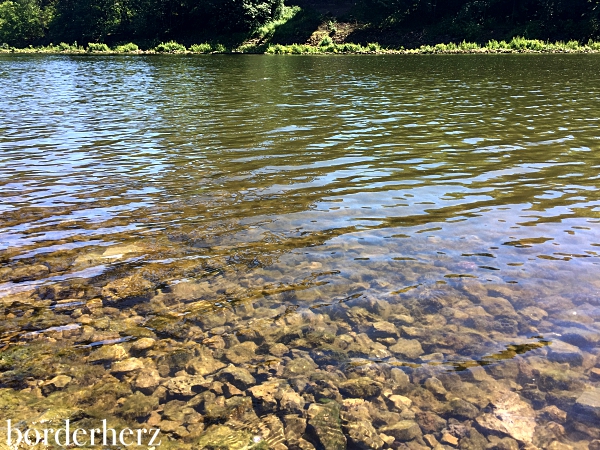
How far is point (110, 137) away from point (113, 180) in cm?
472

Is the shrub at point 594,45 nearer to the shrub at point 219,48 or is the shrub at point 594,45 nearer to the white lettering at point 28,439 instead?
the shrub at point 219,48

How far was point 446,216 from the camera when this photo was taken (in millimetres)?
7105

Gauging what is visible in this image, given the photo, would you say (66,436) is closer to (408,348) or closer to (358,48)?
(408,348)

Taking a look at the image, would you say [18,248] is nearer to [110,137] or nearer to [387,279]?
[387,279]

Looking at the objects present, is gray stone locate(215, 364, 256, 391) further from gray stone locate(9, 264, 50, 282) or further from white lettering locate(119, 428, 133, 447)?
gray stone locate(9, 264, 50, 282)

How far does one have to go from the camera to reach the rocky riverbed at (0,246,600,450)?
346cm

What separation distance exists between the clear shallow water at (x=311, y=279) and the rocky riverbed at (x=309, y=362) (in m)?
0.02

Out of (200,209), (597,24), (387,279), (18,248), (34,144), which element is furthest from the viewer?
(597,24)

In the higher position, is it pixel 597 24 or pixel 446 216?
pixel 597 24

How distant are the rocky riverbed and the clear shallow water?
0.02 metres

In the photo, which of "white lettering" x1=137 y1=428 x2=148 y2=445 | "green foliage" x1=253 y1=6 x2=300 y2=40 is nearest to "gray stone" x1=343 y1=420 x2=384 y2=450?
"white lettering" x1=137 y1=428 x2=148 y2=445

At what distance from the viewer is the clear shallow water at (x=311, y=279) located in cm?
368

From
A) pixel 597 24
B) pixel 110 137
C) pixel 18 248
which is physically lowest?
pixel 18 248

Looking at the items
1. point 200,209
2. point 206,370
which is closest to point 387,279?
point 206,370
